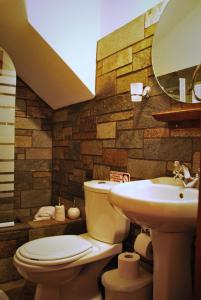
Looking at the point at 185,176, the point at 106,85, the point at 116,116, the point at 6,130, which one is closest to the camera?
the point at 185,176

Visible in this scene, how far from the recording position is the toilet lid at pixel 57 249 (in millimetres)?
1538

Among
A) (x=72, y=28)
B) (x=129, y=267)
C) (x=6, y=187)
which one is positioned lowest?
(x=129, y=267)

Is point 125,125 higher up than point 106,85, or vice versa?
point 106,85

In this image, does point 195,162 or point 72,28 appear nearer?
point 195,162

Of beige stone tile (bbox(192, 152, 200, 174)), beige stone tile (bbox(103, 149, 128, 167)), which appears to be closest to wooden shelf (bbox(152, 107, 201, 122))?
beige stone tile (bbox(192, 152, 200, 174))

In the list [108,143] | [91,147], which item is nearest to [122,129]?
[108,143]

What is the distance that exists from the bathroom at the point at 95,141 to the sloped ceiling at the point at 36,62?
130 millimetres

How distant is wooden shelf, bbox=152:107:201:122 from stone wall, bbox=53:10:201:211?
86 millimetres

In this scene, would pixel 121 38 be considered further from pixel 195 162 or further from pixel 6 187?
pixel 6 187

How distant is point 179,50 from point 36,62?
1365mm

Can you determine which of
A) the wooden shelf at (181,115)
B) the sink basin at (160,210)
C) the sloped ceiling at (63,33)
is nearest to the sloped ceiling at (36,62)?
the sloped ceiling at (63,33)

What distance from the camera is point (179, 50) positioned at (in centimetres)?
161

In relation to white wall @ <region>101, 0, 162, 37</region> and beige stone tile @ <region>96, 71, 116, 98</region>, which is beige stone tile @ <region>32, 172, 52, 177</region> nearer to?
beige stone tile @ <region>96, 71, 116, 98</region>

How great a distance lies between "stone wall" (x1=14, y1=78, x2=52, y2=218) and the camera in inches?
113
